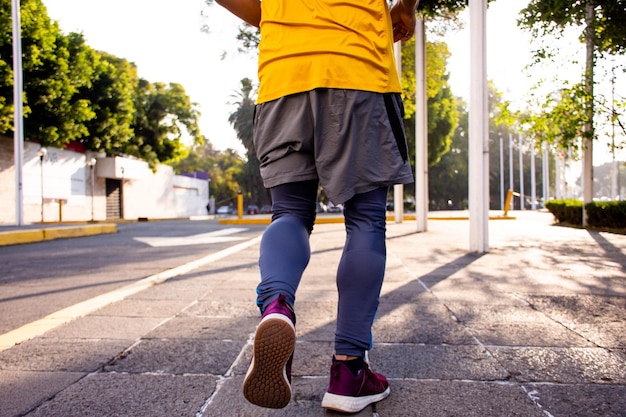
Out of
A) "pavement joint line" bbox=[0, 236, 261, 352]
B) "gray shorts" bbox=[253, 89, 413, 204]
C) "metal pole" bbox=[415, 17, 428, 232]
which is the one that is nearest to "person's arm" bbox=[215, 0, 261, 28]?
"gray shorts" bbox=[253, 89, 413, 204]

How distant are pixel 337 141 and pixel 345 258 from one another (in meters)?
0.39

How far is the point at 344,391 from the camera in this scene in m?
1.48

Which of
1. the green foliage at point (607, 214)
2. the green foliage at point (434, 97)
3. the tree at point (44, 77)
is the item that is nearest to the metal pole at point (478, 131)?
the green foliage at point (607, 214)

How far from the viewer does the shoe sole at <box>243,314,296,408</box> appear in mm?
1317

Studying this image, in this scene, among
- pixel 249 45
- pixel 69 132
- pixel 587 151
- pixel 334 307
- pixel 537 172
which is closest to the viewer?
pixel 334 307

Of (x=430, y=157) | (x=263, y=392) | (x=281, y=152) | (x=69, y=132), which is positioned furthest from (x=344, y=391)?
(x=430, y=157)

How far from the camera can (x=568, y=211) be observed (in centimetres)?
1482

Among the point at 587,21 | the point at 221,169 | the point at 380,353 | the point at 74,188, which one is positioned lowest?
the point at 380,353

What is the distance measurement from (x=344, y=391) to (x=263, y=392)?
288mm

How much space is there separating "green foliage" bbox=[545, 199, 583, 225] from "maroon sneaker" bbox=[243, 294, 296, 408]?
14882 mm

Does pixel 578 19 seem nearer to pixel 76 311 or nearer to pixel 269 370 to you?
pixel 76 311

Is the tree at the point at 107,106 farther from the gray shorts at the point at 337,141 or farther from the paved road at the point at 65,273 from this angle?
the gray shorts at the point at 337,141

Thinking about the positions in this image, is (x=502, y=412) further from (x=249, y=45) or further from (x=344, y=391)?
(x=249, y=45)

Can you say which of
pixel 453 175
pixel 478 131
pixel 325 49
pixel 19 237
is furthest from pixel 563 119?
pixel 453 175
